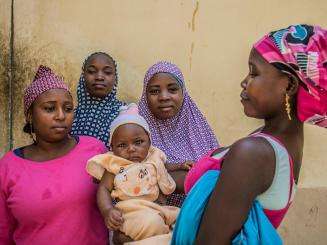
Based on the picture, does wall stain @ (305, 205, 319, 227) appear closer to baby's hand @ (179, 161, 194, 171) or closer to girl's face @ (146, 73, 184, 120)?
girl's face @ (146, 73, 184, 120)

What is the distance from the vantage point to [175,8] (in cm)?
496

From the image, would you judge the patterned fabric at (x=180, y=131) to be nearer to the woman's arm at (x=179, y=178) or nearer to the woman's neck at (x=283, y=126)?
the woman's arm at (x=179, y=178)

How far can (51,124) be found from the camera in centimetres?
291

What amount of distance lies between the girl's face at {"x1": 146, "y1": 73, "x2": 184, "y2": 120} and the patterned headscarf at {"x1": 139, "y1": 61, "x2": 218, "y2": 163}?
1.6 inches

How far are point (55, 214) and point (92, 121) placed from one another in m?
1.07

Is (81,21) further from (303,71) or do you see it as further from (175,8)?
(303,71)

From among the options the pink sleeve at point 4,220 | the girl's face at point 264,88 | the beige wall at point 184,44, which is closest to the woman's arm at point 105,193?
the pink sleeve at point 4,220

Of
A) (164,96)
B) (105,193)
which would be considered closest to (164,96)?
(164,96)

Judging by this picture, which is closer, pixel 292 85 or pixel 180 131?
pixel 292 85

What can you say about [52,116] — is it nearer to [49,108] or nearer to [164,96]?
[49,108]

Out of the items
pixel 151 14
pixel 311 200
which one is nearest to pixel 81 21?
pixel 151 14

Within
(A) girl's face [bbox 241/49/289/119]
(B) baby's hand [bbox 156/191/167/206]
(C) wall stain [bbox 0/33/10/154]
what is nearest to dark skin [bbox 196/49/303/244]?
(A) girl's face [bbox 241/49/289/119]

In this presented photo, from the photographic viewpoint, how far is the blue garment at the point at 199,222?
197 centimetres

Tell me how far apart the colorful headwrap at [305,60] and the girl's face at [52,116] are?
1295 mm
